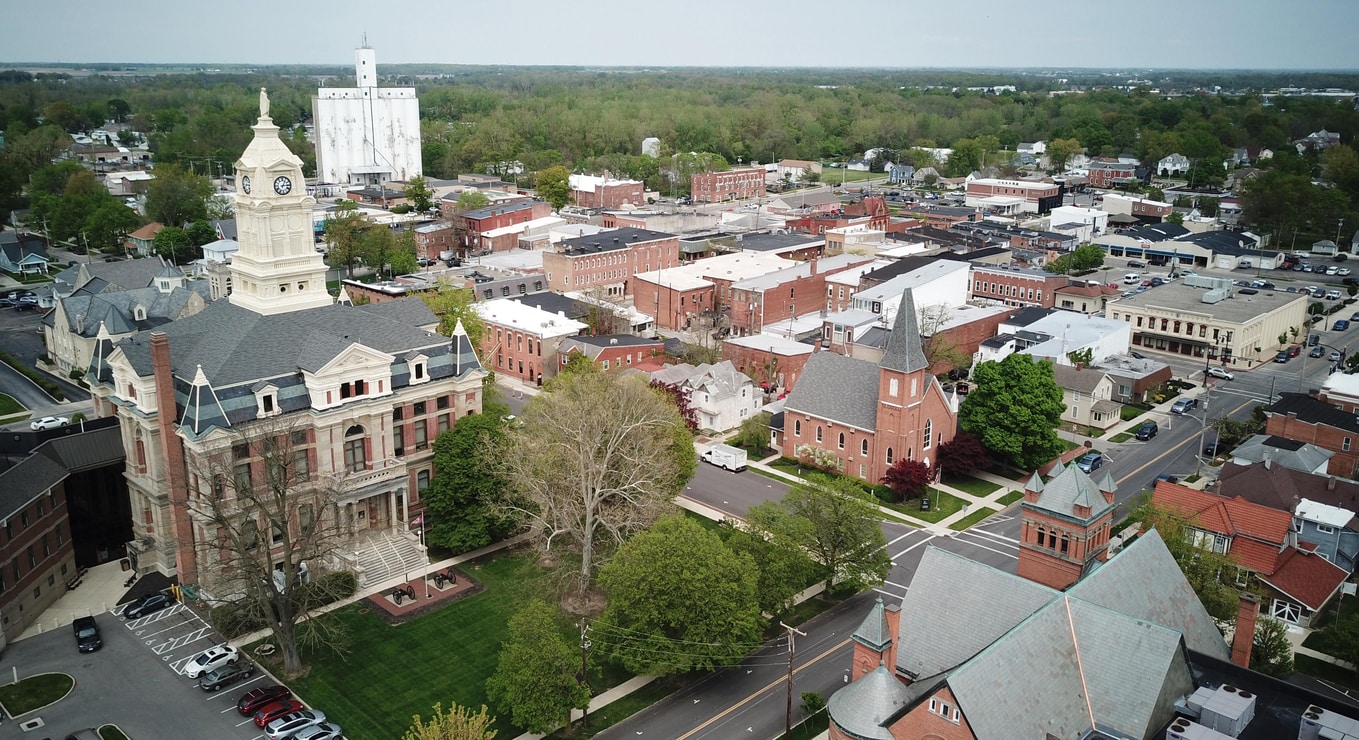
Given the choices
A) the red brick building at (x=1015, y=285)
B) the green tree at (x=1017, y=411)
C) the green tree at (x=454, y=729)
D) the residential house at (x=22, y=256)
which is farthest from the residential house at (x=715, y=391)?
the residential house at (x=22, y=256)

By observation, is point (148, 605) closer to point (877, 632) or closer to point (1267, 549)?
point (877, 632)

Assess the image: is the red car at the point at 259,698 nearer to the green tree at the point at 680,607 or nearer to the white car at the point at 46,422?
the green tree at the point at 680,607

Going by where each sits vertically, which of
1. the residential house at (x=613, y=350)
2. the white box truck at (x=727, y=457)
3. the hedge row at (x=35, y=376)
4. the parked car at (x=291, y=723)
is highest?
the residential house at (x=613, y=350)

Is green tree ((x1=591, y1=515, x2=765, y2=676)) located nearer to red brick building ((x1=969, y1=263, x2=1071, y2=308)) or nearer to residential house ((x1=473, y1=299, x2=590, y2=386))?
residential house ((x1=473, y1=299, x2=590, y2=386))

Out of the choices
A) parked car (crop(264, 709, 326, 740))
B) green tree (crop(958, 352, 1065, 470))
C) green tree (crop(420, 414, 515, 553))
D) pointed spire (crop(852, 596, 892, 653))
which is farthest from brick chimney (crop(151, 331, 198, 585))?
green tree (crop(958, 352, 1065, 470))

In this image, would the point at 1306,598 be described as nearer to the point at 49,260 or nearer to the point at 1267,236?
the point at 1267,236

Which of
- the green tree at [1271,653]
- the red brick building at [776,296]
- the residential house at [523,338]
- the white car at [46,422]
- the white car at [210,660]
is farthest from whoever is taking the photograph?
the red brick building at [776,296]

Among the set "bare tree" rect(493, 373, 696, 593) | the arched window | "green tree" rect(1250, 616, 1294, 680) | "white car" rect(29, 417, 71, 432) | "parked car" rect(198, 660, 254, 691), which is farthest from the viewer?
"white car" rect(29, 417, 71, 432)
